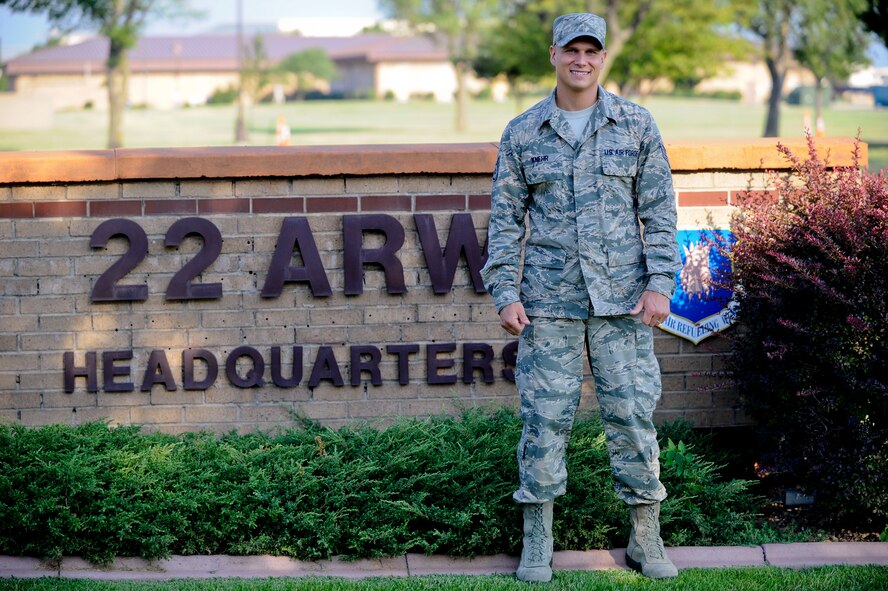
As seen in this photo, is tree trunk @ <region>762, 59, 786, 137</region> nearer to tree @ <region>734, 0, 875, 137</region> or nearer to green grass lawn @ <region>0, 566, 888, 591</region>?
tree @ <region>734, 0, 875, 137</region>

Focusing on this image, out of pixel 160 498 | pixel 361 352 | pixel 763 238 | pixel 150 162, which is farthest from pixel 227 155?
pixel 763 238

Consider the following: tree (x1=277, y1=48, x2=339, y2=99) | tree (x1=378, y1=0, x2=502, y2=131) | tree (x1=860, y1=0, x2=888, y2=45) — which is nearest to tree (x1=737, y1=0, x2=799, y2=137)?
tree (x1=378, y1=0, x2=502, y2=131)

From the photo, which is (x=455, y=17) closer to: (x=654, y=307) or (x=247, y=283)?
(x=247, y=283)

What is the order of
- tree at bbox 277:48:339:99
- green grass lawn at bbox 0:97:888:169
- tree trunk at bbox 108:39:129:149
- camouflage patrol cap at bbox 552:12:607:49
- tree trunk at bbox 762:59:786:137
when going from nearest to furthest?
camouflage patrol cap at bbox 552:12:607:49 → green grass lawn at bbox 0:97:888:169 → tree trunk at bbox 108:39:129:149 → tree trunk at bbox 762:59:786:137 → tree at bbox 277:48:339:99

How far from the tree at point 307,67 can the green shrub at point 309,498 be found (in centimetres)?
10134

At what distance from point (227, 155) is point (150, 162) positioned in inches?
14.7

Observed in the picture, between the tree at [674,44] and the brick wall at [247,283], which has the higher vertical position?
the tree at [674,44]

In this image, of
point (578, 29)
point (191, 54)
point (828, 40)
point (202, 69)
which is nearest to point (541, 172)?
point (578, 29)

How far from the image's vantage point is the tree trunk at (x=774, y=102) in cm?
4630

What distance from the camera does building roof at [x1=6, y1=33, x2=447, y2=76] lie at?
105188 mm

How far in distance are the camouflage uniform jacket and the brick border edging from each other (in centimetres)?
142

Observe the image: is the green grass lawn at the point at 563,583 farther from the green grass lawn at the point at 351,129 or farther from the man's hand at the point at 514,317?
the green grass lawn at the point at 351,129

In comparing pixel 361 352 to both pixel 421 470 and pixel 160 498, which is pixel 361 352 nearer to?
pixel 421 470

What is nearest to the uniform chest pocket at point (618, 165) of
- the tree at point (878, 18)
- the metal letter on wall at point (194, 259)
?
the metal letter on wall at point (194, 259)
